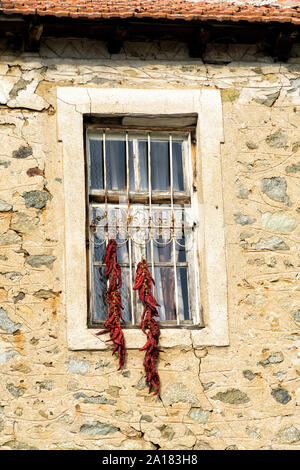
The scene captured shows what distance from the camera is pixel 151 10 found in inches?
342

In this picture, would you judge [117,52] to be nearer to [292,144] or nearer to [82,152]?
[82,152]

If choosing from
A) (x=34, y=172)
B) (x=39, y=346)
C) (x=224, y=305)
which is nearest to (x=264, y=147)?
(x=224, y=305)

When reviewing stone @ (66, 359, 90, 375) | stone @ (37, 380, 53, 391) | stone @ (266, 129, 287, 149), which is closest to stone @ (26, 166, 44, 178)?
stone @ (66, 359, 90, 375)

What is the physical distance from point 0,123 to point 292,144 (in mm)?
2552

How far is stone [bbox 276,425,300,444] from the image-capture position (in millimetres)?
8062

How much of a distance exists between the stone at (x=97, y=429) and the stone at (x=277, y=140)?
2831 mm

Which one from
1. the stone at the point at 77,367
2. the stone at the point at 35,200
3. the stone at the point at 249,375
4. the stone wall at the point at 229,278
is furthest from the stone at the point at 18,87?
the stone at the point at 249,375

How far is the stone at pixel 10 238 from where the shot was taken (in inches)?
324

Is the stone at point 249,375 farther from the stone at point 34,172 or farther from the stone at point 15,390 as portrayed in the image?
the stone at point 34,172

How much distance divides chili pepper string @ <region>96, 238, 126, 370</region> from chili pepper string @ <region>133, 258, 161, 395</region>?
0.54ft

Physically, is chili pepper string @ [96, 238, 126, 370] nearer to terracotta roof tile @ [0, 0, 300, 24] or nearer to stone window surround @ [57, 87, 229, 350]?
stone window surround @ [57, 87, 229, 350]

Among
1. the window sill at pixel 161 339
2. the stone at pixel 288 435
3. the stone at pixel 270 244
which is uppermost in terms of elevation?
the stone at pixel 270 244

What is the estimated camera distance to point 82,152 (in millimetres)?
8531

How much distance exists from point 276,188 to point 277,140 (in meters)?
0.45
